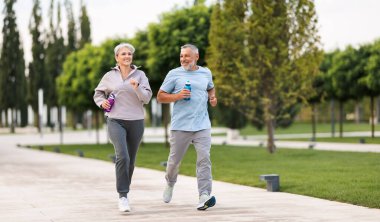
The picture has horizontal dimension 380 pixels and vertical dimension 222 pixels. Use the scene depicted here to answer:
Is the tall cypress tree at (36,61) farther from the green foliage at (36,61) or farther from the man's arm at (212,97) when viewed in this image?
the man's arm at (212,97)

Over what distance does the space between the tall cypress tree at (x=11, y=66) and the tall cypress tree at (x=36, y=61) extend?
1.49 m

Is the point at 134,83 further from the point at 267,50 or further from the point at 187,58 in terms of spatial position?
the point at 267,50

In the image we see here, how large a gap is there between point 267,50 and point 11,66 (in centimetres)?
5468

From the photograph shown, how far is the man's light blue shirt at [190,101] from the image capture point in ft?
29.1

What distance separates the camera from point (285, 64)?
23.1 metres

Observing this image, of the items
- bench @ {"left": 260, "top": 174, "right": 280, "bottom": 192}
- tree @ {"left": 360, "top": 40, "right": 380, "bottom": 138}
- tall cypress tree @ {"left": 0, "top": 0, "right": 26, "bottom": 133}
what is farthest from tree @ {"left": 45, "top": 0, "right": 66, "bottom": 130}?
bench @ {"left": 260, "top": 174, "right": 280, "bottom": 192}

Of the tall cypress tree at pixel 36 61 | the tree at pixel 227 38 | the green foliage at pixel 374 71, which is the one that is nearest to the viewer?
the tree at pixel 227 38

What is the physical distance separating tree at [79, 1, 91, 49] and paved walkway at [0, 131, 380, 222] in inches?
2555

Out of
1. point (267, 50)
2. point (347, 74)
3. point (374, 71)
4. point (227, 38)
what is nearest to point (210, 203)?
point (267, 50)

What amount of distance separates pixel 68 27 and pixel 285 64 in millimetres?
56977

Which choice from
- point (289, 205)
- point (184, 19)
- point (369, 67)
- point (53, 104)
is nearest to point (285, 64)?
point (184, 19)

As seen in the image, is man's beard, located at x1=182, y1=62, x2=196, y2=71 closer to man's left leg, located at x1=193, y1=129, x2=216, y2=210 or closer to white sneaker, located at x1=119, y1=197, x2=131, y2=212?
man's left leg, located at x1=193, y1=129, x2=216, y2=210

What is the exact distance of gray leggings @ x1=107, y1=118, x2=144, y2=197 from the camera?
8.70 m

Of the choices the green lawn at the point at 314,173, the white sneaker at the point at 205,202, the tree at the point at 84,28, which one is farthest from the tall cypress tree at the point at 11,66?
the white sneaker at the point at 205,202
